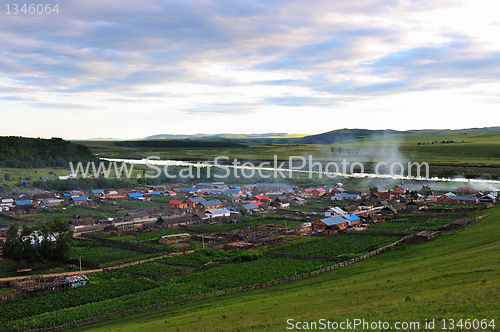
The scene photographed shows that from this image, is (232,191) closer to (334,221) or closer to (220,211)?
(220,211)

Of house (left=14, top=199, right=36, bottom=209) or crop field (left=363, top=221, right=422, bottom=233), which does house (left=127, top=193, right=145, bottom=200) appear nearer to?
house (left=14, top=199, right=36, bottom=209)

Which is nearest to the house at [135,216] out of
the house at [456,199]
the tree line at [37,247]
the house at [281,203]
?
the tree line at [37,247]

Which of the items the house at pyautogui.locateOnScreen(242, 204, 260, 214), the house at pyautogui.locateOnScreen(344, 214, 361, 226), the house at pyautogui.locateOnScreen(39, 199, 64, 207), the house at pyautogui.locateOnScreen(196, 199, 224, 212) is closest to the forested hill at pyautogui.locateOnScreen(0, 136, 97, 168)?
the house at pyautogui.locateOnScreen(39, 199, 64, 207)

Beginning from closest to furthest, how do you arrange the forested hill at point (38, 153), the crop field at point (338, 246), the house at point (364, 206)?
1. the crop field at point (338, 246)
2. the house at point (364, 206)
3. the forested hill at point (38, 153)

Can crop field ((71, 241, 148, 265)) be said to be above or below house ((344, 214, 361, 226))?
below

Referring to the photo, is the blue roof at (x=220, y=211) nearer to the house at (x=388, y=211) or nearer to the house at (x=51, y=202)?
the house at (x=388, y=211)

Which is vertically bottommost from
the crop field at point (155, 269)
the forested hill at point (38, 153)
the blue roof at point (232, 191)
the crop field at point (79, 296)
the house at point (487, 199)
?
the crop field at point (155, 269)
